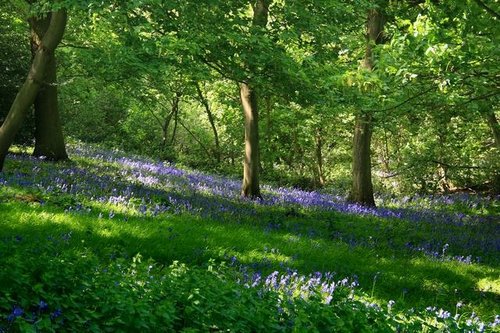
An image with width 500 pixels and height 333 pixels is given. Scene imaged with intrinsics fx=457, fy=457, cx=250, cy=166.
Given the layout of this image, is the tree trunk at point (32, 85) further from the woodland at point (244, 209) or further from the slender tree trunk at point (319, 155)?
the slender tree trunk at point (319, 155)

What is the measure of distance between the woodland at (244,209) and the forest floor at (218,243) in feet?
0.12

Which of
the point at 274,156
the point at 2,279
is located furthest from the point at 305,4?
the point at 274,156

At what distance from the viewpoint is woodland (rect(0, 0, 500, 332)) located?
404 centimetres

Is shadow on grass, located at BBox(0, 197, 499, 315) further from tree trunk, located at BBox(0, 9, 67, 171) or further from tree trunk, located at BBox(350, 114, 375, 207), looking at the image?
tree trunk, located at BBox(350, 114, 375, 207)

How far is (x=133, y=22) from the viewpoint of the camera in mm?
10406

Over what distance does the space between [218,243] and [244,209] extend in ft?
9.96

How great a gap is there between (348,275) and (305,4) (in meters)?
7.51

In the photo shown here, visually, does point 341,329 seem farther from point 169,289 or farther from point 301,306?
point 169,289

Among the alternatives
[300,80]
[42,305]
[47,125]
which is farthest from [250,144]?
[42,305]

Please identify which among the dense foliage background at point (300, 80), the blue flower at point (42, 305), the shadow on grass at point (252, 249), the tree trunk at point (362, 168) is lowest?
the shadow on grass at point (252, 249)

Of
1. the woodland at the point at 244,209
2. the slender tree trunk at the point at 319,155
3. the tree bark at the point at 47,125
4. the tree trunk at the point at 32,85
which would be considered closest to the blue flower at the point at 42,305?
the woodland at the point at 244,209

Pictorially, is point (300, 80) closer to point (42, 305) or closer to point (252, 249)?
point (252, 249)

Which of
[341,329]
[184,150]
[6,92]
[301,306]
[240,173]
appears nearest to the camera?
[341,329]

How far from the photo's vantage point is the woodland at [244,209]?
4.04 meters
